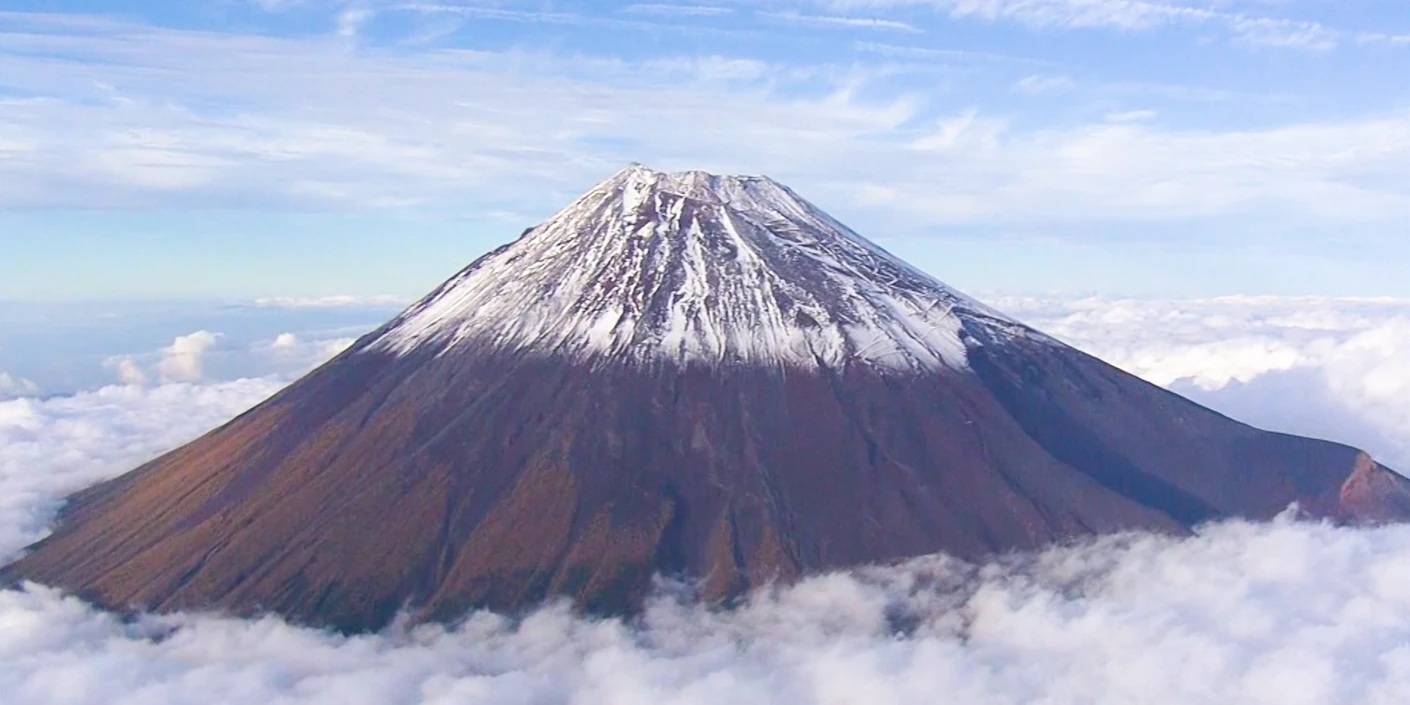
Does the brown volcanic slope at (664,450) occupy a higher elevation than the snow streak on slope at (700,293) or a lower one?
lower

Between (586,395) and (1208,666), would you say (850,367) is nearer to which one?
(586,395)

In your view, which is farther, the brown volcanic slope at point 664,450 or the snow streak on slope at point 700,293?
the snow streak on slope at point 700,293

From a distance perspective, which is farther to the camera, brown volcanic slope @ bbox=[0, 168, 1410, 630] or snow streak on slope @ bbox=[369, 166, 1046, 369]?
snow streak on slope @ bbox=[369, 166, 1046, 369]

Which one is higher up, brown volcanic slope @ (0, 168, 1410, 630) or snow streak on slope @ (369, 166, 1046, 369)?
snow streak on slope @ (369, 166, 1046, 369)
